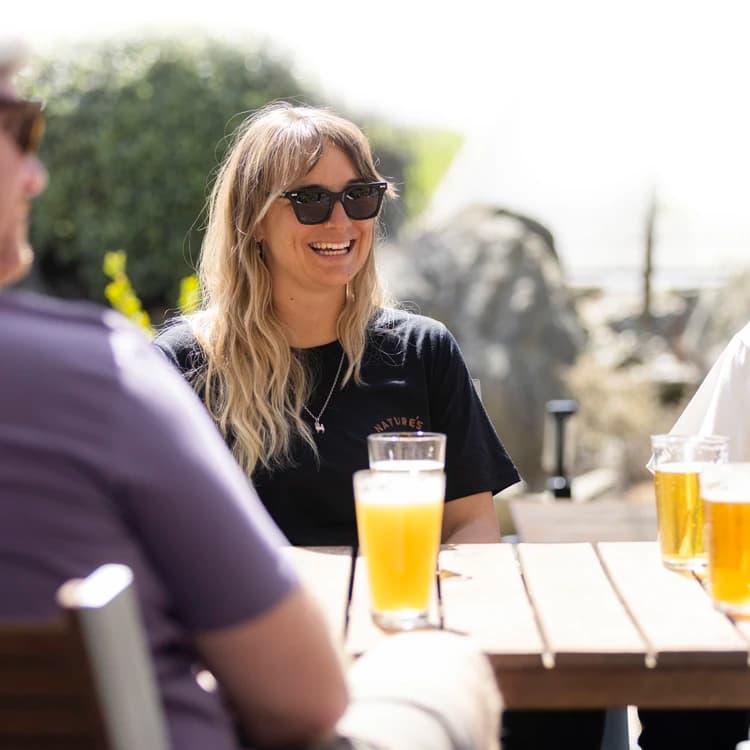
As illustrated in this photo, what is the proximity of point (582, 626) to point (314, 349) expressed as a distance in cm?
116

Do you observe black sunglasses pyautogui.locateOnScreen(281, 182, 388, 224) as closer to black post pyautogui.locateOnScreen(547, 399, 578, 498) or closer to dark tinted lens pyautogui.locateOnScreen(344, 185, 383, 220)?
dark tinted lens pyautogui.locateOnScreen(344, 185, 383, 220)

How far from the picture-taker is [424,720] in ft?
4.59

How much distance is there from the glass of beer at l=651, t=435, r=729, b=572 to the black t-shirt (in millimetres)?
686

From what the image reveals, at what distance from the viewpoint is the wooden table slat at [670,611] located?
1.62 metres

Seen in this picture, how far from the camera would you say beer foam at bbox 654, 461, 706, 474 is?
1.94m

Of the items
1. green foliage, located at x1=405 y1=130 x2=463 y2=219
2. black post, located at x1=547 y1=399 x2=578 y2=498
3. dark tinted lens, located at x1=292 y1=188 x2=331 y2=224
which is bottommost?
black post, located at x1=547 y1=399 x2=578 y2=498

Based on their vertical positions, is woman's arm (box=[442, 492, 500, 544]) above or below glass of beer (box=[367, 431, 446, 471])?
below

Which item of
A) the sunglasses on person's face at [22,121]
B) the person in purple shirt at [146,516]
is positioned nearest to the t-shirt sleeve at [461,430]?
the person in purple shirt at [146,516]

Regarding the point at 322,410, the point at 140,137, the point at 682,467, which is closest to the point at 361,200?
the point at 322,410

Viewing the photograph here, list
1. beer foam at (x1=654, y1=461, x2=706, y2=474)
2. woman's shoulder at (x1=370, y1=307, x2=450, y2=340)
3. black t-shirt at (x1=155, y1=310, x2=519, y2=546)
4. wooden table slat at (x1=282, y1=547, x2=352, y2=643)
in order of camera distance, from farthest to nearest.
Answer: woman's shoulder at (x1=370, y1=307, x2=450, y2=340) → black t-shirt at (x1=155, y1=310, x2=519, y2=546) → beer foam at (x1=654, y1=461, x2=706, y2=474) → wooden table slat at (x1=282, y1=547, x2=352, y2=643)

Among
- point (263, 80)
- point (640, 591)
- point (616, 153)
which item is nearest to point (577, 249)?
point (616, 153)

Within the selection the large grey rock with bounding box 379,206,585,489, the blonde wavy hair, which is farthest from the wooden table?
the large grey rock with bounding box 379,206,585,489

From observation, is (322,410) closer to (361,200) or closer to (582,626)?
(361,200)

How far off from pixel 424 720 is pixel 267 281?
1545 mm
